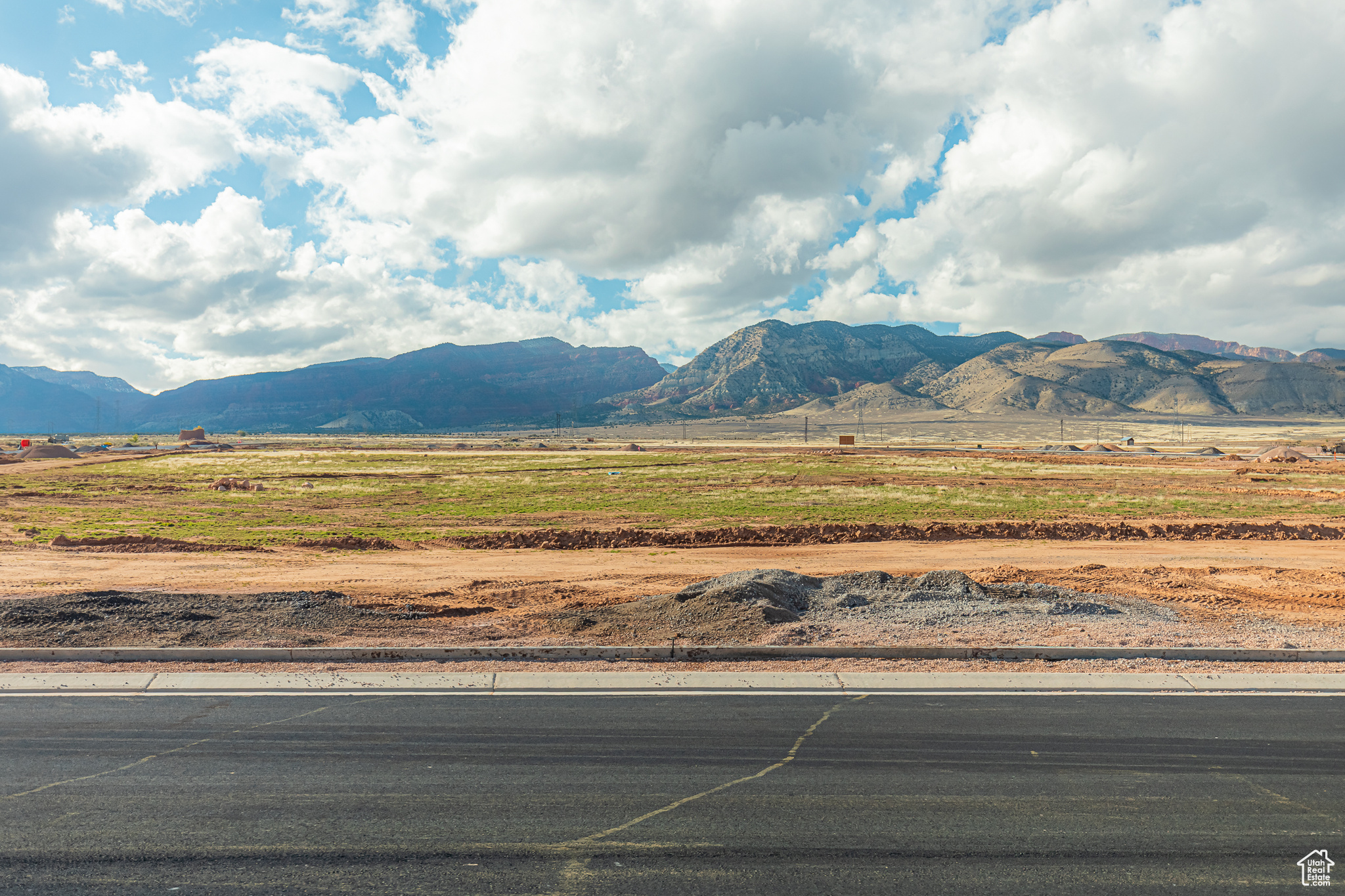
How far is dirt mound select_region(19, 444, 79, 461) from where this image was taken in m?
78.1

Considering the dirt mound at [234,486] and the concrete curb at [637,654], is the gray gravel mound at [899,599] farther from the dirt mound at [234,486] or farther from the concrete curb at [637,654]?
the dirt mound at [234,486]

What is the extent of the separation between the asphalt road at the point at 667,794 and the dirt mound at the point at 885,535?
15128mm

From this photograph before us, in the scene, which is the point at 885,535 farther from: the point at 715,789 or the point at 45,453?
the point at 45,453

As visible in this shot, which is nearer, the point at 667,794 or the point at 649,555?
the point at 667,794

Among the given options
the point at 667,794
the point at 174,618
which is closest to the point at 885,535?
the point at 667,794

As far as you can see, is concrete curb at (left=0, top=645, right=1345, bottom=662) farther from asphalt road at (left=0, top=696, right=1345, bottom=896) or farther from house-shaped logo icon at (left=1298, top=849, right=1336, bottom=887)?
house-shaped logo icon at (left=1298, top=849, right=1336, bottom=887)

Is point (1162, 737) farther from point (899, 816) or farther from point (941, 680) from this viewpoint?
point (899, 816)

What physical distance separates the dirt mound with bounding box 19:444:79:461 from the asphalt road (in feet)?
311

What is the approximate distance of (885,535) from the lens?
80.3ft

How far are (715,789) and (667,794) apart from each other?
0.45 meters

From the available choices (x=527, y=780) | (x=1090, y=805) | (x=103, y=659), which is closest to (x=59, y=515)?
(x=103, y=659)

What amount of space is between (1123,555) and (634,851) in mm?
20543

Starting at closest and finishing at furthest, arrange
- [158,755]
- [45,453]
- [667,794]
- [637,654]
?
1. [667,794]
2. [158,755]
3. [637,654]
4. [45,453]

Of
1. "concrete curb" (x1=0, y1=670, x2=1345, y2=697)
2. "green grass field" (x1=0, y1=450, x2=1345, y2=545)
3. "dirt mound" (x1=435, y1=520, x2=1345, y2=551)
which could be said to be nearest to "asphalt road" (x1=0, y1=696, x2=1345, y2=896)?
"concrete curb" (x1=0, y1=670, x2=1345, y2=697)
